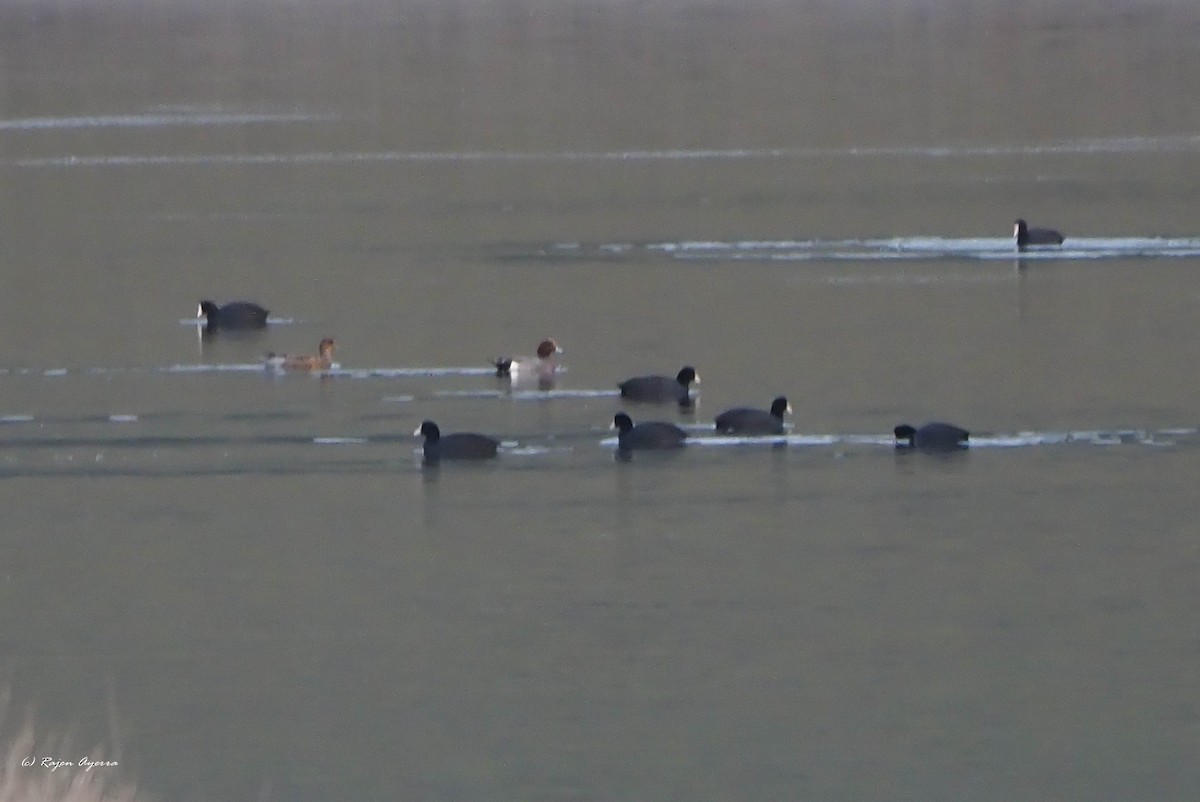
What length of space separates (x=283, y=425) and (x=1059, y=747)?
7359 mm

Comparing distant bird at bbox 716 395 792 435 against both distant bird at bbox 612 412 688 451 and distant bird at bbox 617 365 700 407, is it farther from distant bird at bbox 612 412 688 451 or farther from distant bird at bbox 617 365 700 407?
distant bird at bbox 617 365 700 407

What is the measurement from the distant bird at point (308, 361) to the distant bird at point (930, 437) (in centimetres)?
455

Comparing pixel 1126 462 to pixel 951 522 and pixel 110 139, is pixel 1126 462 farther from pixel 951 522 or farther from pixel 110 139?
pixel 110 139

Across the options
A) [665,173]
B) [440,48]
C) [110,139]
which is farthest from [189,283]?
[440,48]

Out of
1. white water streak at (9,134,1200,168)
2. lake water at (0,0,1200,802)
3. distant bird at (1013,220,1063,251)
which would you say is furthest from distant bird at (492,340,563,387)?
white water streak at (9,134,1200,168)

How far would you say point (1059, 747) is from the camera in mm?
9648

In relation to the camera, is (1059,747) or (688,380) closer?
(1059,747)

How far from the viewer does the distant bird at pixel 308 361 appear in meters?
18.1

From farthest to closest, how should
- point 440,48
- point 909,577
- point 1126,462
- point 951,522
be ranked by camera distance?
1. point 440,48
2. point 1126,462
3. point 951,522
4. point 909,577

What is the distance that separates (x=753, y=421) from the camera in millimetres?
15203

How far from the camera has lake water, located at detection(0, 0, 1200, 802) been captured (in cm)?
988

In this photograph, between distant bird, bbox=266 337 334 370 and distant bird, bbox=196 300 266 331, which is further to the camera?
distant bird, bbox=196 300 266 331

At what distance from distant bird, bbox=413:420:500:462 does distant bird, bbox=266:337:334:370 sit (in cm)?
324

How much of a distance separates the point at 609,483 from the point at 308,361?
428 centimetres
